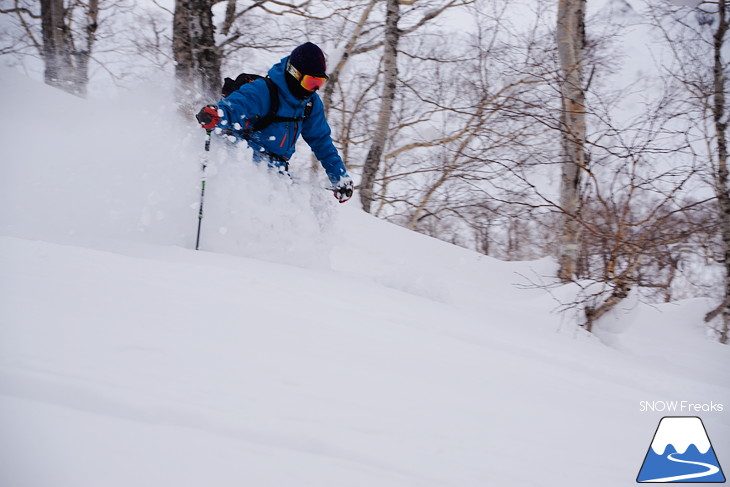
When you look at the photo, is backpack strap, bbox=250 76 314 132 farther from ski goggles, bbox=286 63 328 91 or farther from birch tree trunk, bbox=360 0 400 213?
birch tree trunk, bbox=360 0 400 213

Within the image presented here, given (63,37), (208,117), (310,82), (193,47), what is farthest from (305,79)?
(63,37)

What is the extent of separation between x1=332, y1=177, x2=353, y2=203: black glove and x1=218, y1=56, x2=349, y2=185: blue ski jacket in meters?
0.08

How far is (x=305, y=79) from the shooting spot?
3.34 m

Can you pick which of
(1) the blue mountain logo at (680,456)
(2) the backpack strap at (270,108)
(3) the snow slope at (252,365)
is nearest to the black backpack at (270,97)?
(2) the backpack strap at (270,108)

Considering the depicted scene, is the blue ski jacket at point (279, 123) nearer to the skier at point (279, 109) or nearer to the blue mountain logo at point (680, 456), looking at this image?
the skier at point (279, 109)

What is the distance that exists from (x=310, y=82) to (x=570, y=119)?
338 cm

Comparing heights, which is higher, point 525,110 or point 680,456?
point 525,110

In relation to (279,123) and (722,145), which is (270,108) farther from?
(722,145)

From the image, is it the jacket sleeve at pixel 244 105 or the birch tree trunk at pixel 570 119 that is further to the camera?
the birch tree trunk at pixel 570 119

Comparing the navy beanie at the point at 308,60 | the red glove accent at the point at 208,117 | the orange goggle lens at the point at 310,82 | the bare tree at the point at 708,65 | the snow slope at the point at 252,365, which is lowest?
the snow slope at the point at 252,365

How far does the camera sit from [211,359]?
4.94ft

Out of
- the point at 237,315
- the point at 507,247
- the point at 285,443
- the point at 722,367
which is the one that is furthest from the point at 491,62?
the point at 285,443

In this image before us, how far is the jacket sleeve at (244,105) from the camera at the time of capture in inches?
124

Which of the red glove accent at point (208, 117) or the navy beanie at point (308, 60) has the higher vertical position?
the navy beanie at point (308, 60)
